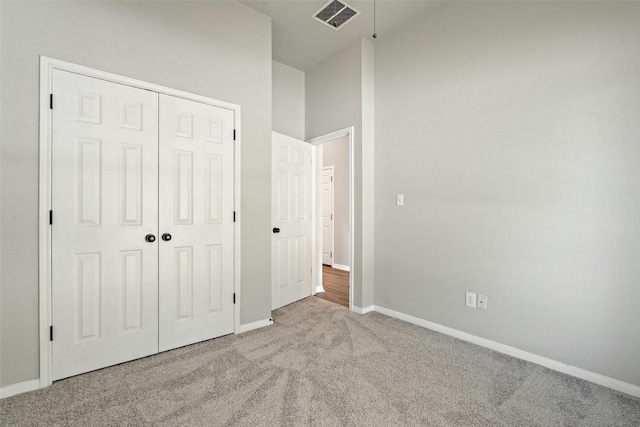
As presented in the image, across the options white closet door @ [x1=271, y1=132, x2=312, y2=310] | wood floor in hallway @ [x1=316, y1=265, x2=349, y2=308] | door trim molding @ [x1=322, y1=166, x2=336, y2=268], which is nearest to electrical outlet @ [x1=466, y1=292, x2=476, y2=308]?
wood floor in hallway @ [x1=316, y1=265, x2=349, y2=308]

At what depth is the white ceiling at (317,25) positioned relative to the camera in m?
2.79

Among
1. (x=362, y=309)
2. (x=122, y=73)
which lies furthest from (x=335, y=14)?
(x=362, y=309)

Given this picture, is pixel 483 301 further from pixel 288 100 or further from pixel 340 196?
pixel 340 196

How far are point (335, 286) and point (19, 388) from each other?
3.46 metres

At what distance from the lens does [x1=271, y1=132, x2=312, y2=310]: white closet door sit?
3.53 meters

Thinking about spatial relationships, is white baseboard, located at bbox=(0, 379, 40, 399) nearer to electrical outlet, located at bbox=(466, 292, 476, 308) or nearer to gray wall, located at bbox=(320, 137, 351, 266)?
electrical outlet, located at bbox=(466, 292, 476, 308)

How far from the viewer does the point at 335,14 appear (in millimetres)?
2920

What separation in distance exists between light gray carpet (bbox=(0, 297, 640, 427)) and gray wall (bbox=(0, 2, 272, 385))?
493 millimetres

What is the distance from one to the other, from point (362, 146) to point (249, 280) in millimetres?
1886

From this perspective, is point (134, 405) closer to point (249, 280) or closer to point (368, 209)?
point (249, 280)

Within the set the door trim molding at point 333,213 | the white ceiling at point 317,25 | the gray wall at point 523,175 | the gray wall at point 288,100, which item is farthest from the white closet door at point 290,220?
the door trim molding at point 333,213

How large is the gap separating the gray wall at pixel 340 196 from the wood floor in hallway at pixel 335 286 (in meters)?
0.43

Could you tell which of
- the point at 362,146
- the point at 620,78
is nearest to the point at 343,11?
the point at 362,146

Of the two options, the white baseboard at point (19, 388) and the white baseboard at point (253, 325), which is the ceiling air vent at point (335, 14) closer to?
the white baseboard at point (253, 325)
